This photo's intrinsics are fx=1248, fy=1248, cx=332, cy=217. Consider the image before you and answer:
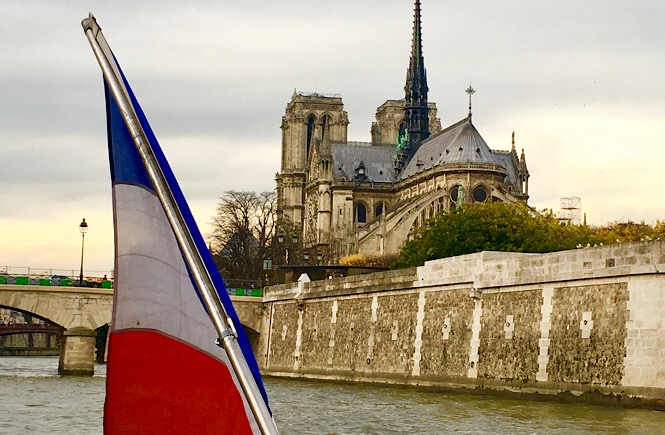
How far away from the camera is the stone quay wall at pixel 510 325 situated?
24453 mm

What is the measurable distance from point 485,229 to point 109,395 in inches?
1882

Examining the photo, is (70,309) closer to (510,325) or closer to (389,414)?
(510,325)

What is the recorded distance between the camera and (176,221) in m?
6.63

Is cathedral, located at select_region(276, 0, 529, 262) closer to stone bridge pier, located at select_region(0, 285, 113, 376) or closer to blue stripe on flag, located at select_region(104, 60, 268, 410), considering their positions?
stone bridge pier, located at select_region(0, 285, 113, 376)

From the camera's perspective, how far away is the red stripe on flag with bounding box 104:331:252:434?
723 cm

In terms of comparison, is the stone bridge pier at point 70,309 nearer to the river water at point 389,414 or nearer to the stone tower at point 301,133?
the river water at point 389,414

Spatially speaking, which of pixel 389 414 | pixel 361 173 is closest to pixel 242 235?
pixel 361 173

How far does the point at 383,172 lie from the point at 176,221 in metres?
123

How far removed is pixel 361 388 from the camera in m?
36.2

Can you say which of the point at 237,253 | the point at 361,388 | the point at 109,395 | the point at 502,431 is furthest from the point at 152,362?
the point at 237,253

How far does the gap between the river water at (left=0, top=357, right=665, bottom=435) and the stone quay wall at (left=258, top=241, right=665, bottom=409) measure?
2.47 ft

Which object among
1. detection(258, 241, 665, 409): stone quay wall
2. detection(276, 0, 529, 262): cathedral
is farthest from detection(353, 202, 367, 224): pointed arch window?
detection(258, 241, 665, 409): stone quay wall

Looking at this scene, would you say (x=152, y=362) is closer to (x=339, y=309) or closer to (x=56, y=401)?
(x=56, y=401)

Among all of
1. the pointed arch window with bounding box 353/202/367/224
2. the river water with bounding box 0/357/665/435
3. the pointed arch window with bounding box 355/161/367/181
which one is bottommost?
the river water with bounding box 0/357/665/435
